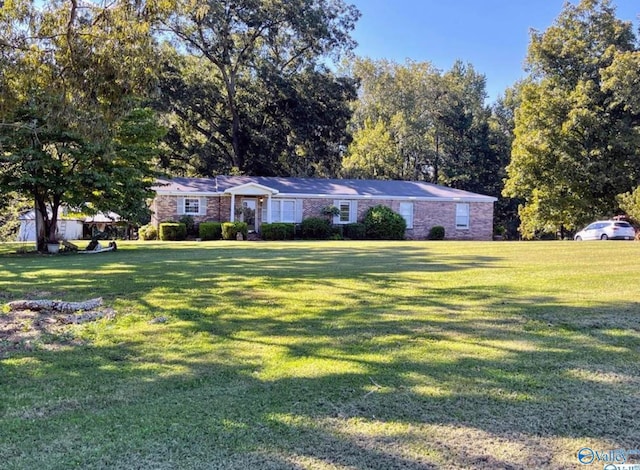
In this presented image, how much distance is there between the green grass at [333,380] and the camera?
287cm

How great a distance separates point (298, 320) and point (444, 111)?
4431cm

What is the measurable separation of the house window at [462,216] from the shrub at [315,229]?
30.7ft

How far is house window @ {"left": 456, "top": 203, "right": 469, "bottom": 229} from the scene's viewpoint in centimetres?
3228

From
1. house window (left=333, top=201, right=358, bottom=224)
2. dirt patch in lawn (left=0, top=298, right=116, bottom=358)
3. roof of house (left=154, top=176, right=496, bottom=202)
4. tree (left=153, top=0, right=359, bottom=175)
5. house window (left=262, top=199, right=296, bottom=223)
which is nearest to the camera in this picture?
dirt patch in lawn (left=0, top=298, right=116, bottom=358)

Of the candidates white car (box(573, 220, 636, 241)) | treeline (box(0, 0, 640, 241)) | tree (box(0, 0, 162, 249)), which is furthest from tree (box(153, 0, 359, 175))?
tree (box(0, 0, 162, 249))

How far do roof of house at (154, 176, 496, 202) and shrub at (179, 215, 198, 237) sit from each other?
1463 millimetres

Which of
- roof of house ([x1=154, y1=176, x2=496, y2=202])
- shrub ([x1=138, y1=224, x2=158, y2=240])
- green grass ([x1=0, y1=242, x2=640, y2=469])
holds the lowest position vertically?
green grass ([x1=0, y1=242, x2=640, y2=469])

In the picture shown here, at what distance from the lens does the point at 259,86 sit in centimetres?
3694

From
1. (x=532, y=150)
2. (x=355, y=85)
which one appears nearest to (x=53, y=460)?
(x=532, y=150)

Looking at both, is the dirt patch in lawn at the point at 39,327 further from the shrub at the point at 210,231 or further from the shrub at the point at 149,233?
the shrub at the point at 149,233

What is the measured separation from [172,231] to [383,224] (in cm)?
1202

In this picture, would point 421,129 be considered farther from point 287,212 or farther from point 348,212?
point 287,212

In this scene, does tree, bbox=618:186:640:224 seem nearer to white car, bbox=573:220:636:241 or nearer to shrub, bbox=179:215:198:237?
white car, bbox=573:220:636:241

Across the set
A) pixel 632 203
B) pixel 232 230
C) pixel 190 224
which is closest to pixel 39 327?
pixel 232 230
